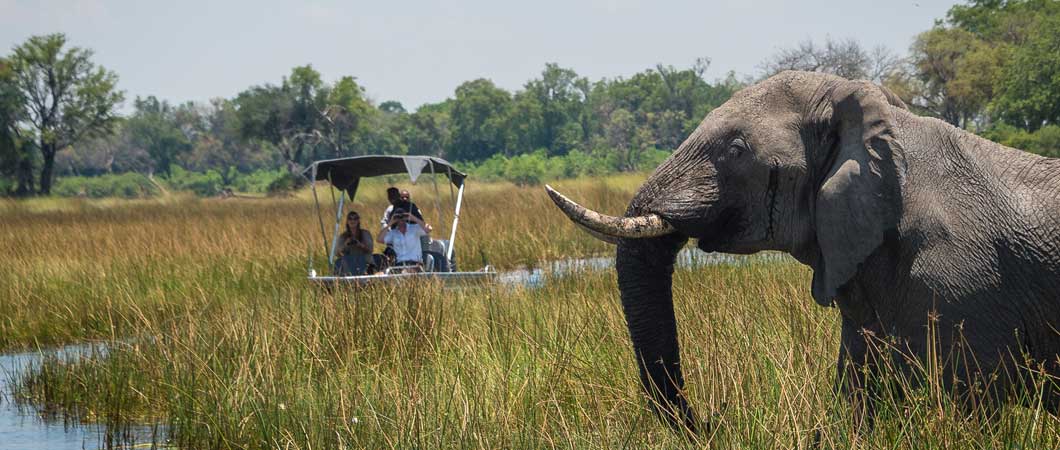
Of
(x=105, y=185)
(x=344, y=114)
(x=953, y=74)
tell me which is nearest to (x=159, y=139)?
(x=105, y=185)

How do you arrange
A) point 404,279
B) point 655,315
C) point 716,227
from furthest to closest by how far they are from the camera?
point 404,279
point 655,315
point 716,227

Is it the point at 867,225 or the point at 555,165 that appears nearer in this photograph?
the point at 867,225

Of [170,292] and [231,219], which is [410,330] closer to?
[170,292]

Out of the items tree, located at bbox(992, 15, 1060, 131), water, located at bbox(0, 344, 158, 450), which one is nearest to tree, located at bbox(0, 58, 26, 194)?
tree, located at bbox(992, 15, 1060, 131)

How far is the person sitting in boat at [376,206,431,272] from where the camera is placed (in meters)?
12.9

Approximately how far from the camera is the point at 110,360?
8172 mm

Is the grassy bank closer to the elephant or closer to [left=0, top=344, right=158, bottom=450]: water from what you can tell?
[left=0, top=344, right=158, bottom=450]: water

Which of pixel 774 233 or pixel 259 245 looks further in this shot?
pixel 259 245

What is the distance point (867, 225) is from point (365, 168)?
10.9 meters

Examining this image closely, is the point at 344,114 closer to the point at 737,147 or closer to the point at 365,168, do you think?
the point at 365,168

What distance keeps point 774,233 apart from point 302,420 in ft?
8.17

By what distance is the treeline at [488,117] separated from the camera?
4734 centimetres

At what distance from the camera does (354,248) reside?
42.9 ft

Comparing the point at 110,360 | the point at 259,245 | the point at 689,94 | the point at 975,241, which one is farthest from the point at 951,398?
the point at 689,94
